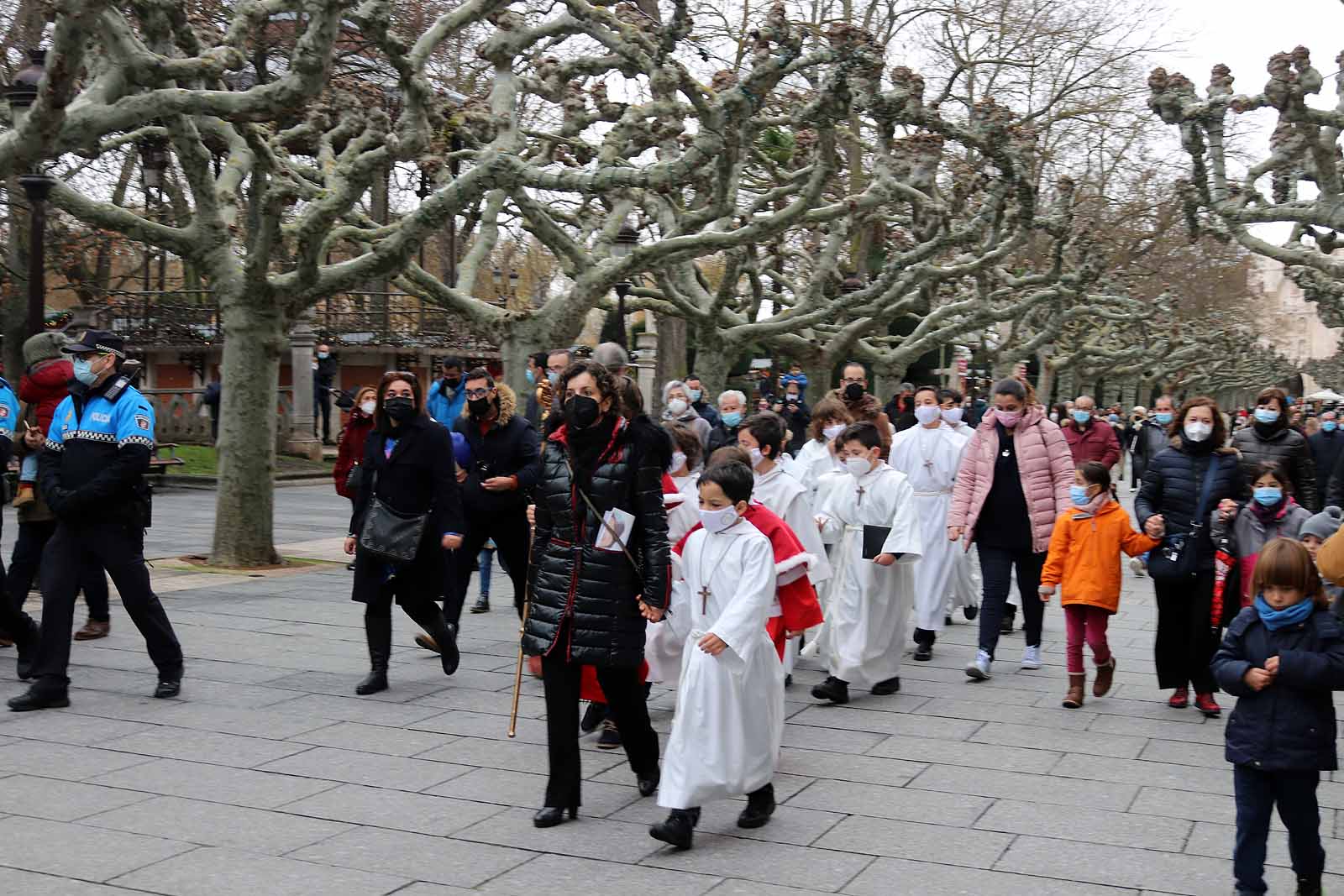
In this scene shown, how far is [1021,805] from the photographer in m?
6.09

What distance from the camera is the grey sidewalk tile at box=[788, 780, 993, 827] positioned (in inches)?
233

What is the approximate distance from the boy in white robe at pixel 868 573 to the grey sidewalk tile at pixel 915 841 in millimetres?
2495

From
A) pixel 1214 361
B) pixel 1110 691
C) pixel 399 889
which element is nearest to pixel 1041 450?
pixel 1110 691

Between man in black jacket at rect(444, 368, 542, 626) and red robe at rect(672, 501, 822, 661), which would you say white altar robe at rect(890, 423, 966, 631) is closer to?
man in black jacket at rect(444, 368, 542, 626)

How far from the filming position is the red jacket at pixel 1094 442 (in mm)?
13461

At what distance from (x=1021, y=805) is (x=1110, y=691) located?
2.88 meters

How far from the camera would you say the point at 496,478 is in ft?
30.8

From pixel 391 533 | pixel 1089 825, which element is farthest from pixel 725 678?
pixel 391 533

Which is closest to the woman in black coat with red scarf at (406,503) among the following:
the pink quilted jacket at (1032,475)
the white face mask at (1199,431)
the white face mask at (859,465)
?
the white face mask at (859,465)

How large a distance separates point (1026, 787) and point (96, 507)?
15.4 feet

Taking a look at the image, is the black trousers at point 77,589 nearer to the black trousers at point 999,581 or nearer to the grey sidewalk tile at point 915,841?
the grey sidewalk tile at point 915,841

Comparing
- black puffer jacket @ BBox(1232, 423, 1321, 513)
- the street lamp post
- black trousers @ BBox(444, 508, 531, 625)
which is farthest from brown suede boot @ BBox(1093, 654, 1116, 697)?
the street lamp post

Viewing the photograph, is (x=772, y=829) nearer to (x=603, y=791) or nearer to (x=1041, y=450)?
(x=603, y=791)

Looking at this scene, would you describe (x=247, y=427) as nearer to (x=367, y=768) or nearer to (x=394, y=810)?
(x=367, y=768)
